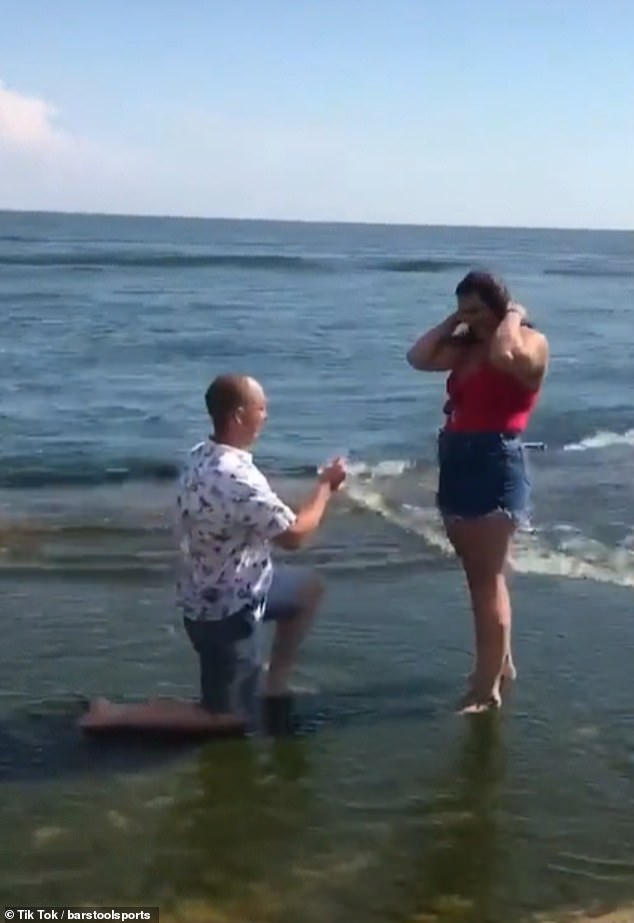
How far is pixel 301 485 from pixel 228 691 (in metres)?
6.37

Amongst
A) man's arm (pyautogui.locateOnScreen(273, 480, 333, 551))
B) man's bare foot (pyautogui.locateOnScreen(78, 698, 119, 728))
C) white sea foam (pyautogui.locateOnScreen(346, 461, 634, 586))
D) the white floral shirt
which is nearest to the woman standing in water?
man's arm (pyautogui.locateOnScreen(273, 480, 333, 551))

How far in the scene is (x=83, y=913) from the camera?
4262 millimetres

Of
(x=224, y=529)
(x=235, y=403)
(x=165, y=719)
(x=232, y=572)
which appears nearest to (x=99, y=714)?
(x=165, y=719)

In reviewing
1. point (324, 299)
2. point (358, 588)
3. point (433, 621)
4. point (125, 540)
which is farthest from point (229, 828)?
point (324, 299)

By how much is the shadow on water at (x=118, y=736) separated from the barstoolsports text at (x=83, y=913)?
102cm

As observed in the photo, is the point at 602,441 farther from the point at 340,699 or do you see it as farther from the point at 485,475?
the point at 485,475

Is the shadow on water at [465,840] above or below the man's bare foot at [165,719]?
below

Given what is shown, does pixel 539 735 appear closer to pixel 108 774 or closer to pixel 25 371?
pixel 108 774

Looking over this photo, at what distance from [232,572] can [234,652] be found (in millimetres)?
336

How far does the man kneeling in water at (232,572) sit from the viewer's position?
536cm

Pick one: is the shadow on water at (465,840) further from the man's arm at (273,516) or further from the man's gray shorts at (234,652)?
the man's arm at (273,516)

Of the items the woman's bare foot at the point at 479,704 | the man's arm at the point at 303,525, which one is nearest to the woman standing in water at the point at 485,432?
the woman's bare foot at the point at 479,704

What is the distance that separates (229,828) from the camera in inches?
193

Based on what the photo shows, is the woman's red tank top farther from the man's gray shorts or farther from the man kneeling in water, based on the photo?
the man's gray shorts
